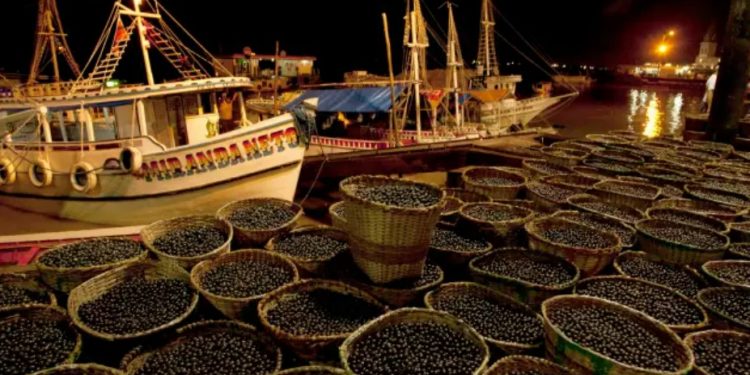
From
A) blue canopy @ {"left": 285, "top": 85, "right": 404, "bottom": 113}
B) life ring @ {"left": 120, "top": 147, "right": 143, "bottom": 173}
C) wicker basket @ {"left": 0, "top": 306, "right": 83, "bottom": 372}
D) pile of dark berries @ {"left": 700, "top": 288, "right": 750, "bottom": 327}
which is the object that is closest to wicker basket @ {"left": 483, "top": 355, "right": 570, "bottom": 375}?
pile of dark berries @ {"left": 700, "top": 288, "right": 750, "bottom": 327}

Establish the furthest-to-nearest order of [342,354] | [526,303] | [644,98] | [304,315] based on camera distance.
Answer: [644,98] → [526,303] → [304,315] → [342,354]

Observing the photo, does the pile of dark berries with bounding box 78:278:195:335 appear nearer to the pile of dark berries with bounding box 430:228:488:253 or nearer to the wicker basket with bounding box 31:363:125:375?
the wicker basket with bounding box 31:363:125:375

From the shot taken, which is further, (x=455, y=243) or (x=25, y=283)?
(x=455, y=243)

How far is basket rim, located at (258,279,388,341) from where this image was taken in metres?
3.37

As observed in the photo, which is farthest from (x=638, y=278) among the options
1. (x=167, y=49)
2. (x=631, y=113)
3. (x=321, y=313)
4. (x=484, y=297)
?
(x=631, y=113)

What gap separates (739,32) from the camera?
9914 millimetres

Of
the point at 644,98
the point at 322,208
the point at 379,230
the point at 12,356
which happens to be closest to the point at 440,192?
the point at 379,230

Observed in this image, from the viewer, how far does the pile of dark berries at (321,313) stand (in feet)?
11.9

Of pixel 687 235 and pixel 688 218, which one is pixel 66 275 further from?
pixel 688 218

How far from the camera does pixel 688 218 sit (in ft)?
19.2

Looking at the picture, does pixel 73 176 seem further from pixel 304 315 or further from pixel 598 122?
pixel 598 122

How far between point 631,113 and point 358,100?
36.1m

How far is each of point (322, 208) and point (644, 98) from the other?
59.5m

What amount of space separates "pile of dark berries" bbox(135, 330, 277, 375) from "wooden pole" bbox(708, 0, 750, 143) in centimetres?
1278
